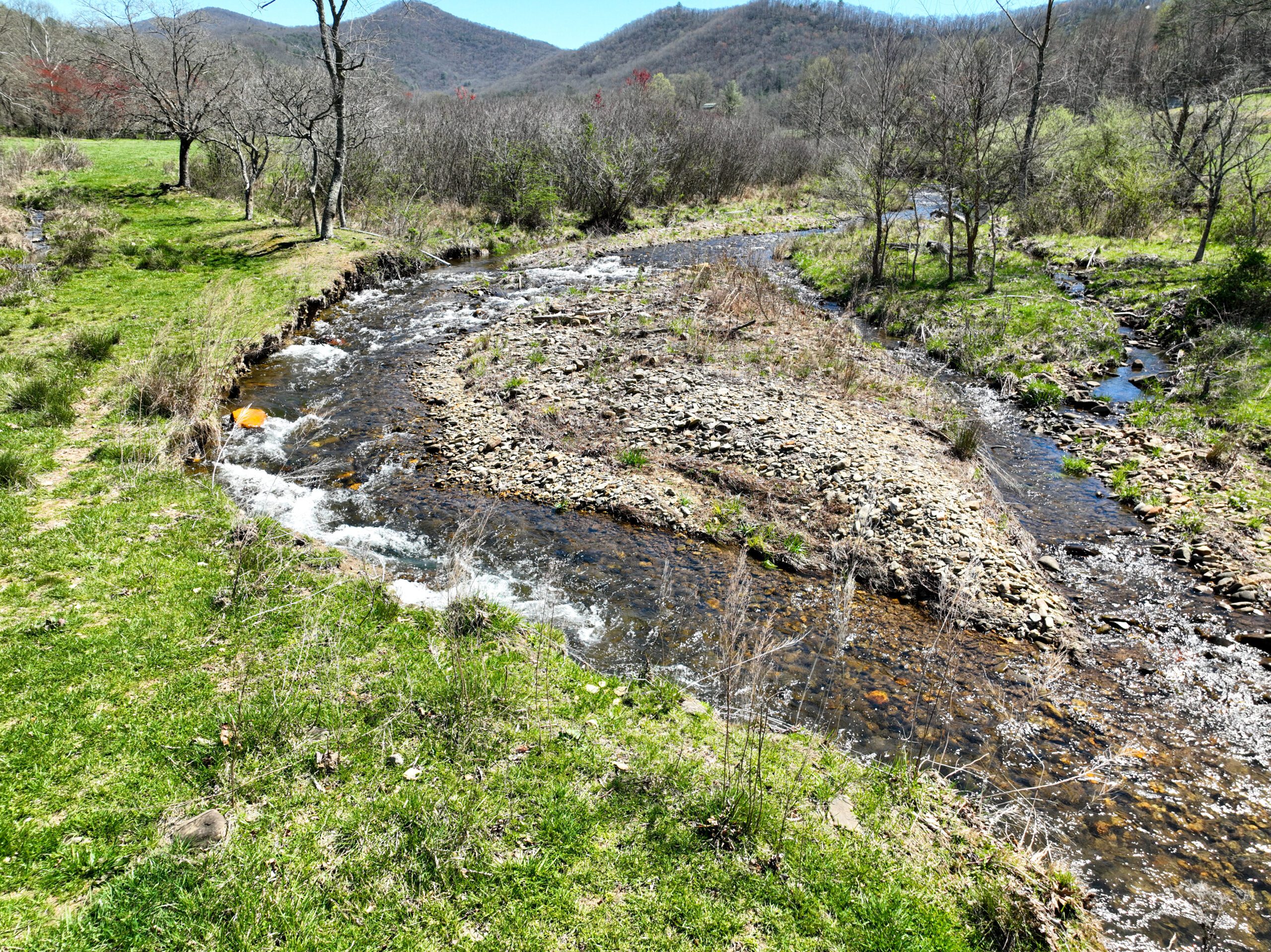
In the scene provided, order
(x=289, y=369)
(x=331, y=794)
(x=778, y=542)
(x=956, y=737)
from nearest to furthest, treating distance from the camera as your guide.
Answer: (x=331, y=794)
(x=956, y=737)
(x=778, y=542)
(x=289, y=369)

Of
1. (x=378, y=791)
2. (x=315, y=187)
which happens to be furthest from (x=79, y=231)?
(x=378, y=791)

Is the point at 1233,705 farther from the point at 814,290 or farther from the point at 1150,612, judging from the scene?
the point at 814,290

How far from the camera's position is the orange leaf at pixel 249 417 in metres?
11.2

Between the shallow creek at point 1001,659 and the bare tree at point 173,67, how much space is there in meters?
19.3

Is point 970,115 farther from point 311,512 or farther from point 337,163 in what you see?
point 337,163

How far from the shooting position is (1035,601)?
7.52 metres

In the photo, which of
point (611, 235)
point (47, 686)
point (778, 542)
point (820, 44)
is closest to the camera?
point (47, 686)

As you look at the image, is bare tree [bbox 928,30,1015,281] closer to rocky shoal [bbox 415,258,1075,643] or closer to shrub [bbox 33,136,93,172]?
rocky shoal [bbox 415,258,1075,643]

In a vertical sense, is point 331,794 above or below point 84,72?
below

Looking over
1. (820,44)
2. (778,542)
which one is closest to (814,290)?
(778,542)

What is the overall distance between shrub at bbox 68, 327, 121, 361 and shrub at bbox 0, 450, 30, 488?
452cm

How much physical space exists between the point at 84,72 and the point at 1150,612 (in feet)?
170

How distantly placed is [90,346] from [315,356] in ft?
13.9

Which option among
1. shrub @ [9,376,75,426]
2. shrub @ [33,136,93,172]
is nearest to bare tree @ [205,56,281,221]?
shrub @ [33,136,93,172]
